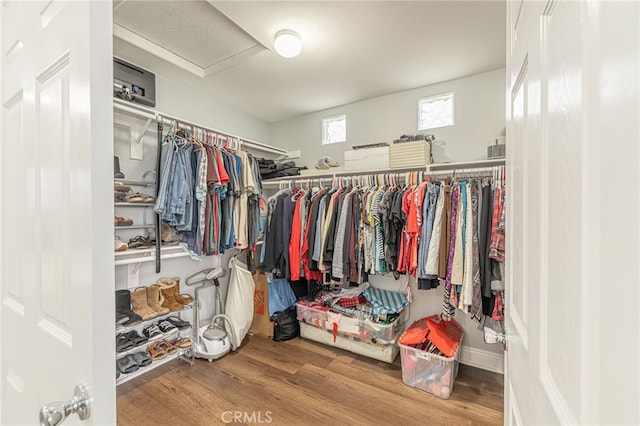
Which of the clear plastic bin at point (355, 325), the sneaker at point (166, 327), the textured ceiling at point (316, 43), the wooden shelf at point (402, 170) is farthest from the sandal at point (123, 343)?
the textured ceiling at point (316, 43)

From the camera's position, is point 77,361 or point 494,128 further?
point 494,128

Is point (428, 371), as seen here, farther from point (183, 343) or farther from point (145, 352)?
point (145, 352)

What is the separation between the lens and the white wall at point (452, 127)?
231 cm

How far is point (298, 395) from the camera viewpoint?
1.92 metres

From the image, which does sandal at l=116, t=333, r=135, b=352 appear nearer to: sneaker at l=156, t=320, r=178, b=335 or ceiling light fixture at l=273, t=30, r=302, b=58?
sneaker at l=156, t=320, r=178, b=335

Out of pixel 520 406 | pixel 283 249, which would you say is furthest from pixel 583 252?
pixel 283 249

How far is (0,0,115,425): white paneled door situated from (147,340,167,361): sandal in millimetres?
1345

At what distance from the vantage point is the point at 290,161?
3.41 meters

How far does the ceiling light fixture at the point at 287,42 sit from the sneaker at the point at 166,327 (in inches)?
88.9

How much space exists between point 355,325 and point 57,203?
227 centimetres

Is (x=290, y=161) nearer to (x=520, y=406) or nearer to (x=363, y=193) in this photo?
(x=363, y=193)

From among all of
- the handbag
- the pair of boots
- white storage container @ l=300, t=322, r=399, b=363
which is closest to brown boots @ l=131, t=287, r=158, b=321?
the pair of boots

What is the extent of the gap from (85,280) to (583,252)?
783 millimetres

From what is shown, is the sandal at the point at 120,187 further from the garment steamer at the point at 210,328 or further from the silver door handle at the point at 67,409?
the silver door handle at the point at 67,409
